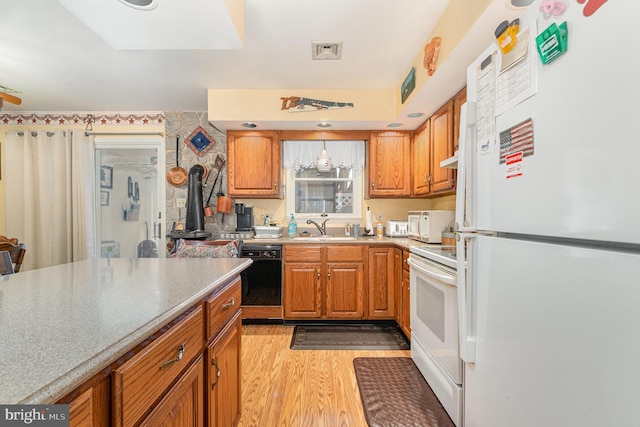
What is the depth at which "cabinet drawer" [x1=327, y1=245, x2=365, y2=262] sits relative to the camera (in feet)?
9.77

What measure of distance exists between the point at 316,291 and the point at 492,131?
230 centimetres

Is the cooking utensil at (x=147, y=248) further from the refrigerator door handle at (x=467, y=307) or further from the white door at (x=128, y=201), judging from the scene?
the refrigerator door handle at (x=467, y=307)

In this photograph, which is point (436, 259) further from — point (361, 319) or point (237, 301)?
point (361, 319)

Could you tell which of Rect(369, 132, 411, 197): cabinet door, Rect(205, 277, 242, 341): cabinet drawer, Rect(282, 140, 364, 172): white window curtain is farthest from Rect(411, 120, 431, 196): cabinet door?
Rect(205, 277, 242, 341): cabinet drawer

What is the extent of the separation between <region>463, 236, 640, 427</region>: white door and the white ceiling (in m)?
1.27

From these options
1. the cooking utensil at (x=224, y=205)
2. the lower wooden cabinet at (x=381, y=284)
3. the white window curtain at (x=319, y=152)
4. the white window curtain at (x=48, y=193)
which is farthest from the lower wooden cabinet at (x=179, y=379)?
the white window curtain at (x=48, y=193)

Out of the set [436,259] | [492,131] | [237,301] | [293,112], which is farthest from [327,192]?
[492,131]

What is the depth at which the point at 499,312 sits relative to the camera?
107 cm

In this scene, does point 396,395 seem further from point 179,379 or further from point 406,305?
point 179,379

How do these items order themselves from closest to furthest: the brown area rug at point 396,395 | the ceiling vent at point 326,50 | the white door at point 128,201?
1. the brown area rug at point 396,395
2. the ceiling vent at point 326,50
3. the white door at point 128,201

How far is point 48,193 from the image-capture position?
3.57 metres

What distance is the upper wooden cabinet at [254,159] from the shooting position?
129 inches

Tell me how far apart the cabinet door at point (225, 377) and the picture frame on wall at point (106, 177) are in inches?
139

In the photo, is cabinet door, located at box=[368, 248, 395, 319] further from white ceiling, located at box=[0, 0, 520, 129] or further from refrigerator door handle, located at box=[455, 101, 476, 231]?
refrigerator door handle, located at box=[455, 101, 476, 231]
